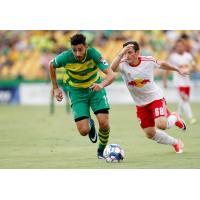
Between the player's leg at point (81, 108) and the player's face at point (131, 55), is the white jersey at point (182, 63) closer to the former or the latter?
the player's face at point (131, 55)

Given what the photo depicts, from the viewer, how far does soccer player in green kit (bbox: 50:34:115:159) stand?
1034 centimetres

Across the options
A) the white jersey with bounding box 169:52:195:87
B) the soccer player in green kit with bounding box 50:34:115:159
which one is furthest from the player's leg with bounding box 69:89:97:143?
the white jersey with bounding box 169:52:195:87

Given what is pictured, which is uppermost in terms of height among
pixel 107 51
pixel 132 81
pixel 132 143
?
pixel 107 51

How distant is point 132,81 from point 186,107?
261 inches

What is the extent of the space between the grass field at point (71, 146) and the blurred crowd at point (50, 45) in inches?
319

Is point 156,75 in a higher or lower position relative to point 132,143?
higher

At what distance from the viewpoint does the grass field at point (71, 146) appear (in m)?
10.2

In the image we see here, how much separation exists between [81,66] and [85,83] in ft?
0.99

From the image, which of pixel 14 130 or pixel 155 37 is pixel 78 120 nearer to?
pixel 14 130

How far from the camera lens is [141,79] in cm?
1122

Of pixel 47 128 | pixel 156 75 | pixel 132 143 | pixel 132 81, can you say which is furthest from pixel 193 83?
pixel 132 81

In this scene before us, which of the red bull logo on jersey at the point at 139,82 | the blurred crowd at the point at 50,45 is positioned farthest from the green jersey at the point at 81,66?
the blurred crowd at the point at 50,45

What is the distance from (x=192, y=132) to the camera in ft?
49.9

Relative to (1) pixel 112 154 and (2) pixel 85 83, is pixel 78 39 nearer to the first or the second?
(2) pixel 85 83
